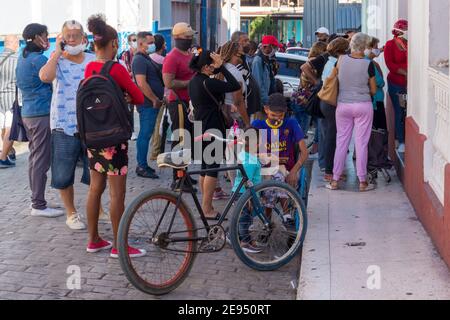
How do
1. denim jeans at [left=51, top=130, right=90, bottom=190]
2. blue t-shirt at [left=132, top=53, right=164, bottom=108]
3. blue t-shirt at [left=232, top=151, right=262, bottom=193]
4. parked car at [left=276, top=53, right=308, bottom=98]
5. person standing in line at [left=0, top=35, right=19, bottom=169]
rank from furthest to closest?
parked car at [left=276, top=53, right=308, bottom=98] < person standing in line at [left=0, top=35, right=19, bottom=169] < blue t-shirt at [left=132, top=53, right=164, bottom=108] < denim jeans at [left=51, top=130, right=90, bottom=190] < blue t-shirt at [left=232, top=151, right=262, bottom=193]

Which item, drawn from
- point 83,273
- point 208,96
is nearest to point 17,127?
point 208,96

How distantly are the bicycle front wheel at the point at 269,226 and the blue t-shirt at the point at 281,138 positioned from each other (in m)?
0.66

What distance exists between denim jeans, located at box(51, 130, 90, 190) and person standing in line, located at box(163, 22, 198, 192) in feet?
6.16

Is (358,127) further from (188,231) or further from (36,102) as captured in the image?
(188,231)

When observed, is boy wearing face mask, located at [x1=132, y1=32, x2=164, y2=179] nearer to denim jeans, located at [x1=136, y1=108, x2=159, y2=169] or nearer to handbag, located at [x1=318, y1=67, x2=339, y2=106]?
denim jeans, located at [x1=136, y1=108, x2=159, y2=169]

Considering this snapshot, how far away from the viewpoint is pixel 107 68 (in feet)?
22.1

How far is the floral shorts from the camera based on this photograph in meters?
6.78

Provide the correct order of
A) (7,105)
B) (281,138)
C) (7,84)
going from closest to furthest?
(281,138), (7,105), (7,84)

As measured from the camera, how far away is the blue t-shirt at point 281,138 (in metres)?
7.39

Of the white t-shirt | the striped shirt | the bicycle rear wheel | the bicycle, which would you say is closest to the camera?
the bicycle rear wheel

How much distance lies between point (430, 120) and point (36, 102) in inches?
147

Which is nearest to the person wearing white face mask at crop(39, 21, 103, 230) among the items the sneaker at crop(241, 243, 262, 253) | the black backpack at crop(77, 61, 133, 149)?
the black backpack at crop(77, 61, 133, 149)

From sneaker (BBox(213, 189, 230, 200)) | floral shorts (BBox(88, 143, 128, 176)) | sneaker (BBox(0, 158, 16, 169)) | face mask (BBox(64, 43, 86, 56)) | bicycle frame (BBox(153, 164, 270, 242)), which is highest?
face mask (BBox(64, 43, 86, 56))
